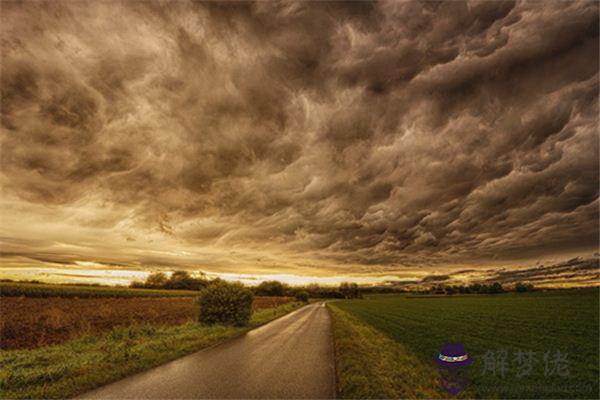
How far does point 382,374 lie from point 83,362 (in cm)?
1037

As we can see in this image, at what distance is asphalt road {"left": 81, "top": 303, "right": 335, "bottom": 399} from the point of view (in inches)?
297

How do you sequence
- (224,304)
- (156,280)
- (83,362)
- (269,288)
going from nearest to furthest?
1. (83,362)
2. (224,304)
3. (156,280)
4. (269,288)

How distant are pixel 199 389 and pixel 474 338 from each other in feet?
64.6

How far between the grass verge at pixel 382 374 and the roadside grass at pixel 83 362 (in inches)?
261

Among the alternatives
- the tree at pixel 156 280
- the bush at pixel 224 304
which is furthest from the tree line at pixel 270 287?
the bush at pixel 224 304

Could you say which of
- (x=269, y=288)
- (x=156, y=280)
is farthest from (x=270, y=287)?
(x=156, y=280)

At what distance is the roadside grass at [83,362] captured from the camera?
7.87 m

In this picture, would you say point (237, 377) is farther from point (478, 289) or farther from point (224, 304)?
point (478, 289)

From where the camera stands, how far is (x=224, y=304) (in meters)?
21.8

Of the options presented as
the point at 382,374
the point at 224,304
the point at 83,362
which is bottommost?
the point at 224,304

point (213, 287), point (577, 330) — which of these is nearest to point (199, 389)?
point (213, 287)

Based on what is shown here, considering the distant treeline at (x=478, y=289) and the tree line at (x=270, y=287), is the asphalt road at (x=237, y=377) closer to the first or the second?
the tree line at (x=270, y=287)

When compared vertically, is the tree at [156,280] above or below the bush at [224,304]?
below

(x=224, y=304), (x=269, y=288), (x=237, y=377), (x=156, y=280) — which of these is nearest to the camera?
(x=237, y=377)
